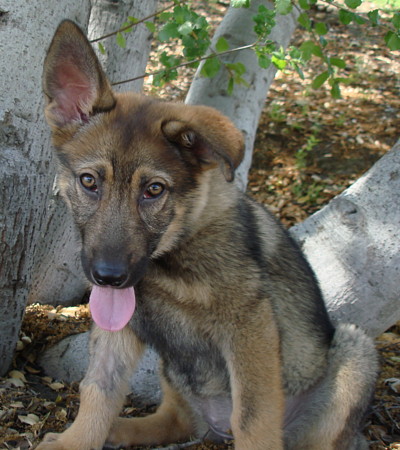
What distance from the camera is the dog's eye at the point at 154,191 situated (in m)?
2.81

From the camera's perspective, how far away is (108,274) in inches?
104

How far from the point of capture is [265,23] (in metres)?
3.52

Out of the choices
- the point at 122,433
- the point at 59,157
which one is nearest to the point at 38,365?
the point at 122,433

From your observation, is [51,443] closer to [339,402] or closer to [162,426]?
[162,426]

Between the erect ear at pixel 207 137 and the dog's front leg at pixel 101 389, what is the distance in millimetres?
1131

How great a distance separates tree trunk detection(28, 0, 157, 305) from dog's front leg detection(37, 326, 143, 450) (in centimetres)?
120

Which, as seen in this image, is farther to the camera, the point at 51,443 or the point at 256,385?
the point at 51,443

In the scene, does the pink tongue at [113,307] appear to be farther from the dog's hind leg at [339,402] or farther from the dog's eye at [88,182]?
the dog's hind leg at [339,402]

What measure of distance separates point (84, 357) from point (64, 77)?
2.04 m

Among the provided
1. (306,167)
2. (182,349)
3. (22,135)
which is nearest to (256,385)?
(182,349)

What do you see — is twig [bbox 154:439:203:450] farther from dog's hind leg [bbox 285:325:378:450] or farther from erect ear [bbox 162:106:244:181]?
erect ear [bbox 162:106:244:181]

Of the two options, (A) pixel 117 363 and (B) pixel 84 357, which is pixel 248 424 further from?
(B) pixel 84 357

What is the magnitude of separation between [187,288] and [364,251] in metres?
1.42

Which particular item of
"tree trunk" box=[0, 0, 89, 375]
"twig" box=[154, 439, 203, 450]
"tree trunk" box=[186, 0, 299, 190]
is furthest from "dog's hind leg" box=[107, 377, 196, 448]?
"tree trunk" box=[186, 0, 299, 190]
